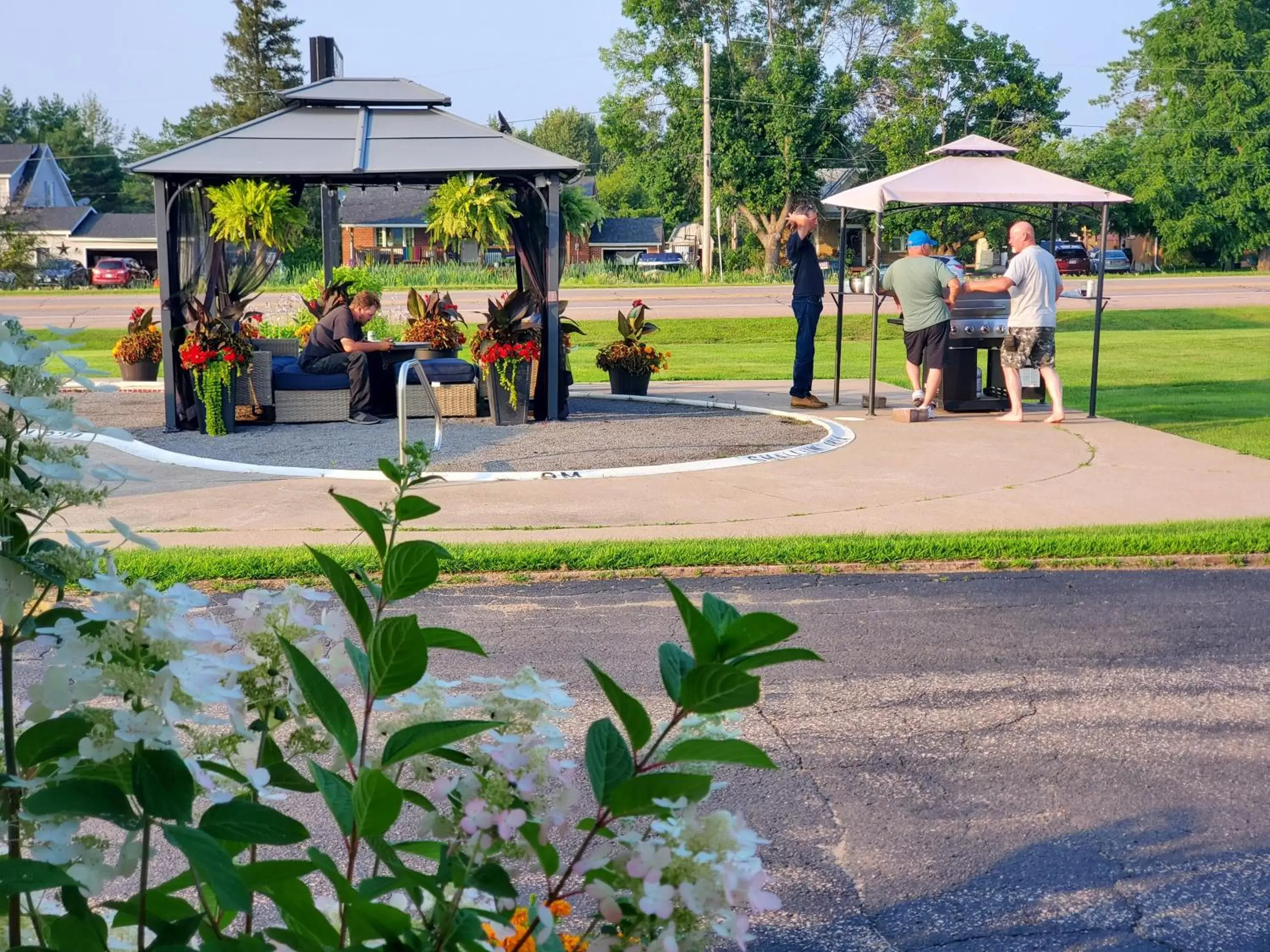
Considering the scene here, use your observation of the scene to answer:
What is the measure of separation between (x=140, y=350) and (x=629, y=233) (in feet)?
193

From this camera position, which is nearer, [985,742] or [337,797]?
[337,797]

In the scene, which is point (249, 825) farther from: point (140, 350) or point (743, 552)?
point (140, 350)

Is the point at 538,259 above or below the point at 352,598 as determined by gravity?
above

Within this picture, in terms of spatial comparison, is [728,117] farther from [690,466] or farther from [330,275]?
[690,466]

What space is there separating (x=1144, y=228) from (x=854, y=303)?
1336 inches

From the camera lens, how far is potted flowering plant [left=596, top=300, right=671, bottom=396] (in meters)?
15.6

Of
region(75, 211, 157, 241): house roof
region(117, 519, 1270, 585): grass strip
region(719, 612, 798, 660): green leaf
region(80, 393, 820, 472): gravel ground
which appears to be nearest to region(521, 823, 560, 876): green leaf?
region(719, 612, 798, 660): green leaf

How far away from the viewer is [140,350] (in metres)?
18.0

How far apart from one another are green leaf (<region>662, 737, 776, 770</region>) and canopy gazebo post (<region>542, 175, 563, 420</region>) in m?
12.0

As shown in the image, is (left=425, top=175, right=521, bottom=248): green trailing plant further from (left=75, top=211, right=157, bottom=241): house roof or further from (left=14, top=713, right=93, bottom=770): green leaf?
(left=75, top=211, right=157, bottom=241): house roof

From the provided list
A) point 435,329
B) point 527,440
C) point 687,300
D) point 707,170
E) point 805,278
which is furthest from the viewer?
point 707,170

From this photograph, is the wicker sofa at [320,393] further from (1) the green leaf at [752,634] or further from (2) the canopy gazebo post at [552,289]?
(1) the green leaf at [752,634]

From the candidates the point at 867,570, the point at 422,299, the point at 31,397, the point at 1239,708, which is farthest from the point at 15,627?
the point at 422,299

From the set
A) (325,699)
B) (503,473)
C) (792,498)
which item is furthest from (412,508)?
(503,473)
